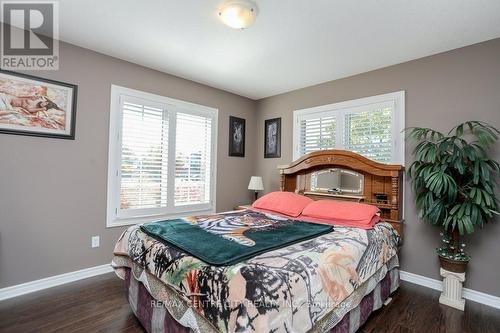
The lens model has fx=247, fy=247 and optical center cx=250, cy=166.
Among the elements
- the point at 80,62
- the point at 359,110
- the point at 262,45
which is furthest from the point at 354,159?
the point at 80,62

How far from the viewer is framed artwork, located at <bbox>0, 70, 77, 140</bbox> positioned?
2.45 meters

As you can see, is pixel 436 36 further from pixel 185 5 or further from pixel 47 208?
pixel 47 208

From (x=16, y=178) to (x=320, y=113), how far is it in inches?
152

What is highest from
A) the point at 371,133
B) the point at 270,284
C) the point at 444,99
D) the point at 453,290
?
the point at 444,99

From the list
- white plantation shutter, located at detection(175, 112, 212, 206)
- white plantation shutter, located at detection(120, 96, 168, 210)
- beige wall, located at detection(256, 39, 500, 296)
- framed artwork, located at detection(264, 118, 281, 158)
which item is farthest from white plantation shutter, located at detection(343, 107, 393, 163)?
white plantation shutter, located at detection(120, 96, 168, 210)

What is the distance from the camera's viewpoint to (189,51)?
2959mm

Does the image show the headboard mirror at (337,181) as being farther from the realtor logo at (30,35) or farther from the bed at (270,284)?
the realtor logo at (30,35)

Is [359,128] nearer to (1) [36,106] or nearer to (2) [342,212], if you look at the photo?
(2) [342,212]

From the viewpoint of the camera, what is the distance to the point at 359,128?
3.46m

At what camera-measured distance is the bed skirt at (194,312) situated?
4.88ft

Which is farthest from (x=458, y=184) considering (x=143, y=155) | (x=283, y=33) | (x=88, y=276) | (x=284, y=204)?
(x=88, y=276)

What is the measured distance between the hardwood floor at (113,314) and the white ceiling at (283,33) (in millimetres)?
2688

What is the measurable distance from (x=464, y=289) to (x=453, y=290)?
0.33 m

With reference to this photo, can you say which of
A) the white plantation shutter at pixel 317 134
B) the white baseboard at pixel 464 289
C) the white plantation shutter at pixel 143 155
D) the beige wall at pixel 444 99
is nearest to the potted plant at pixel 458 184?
the beige wall at pixel 444 99
